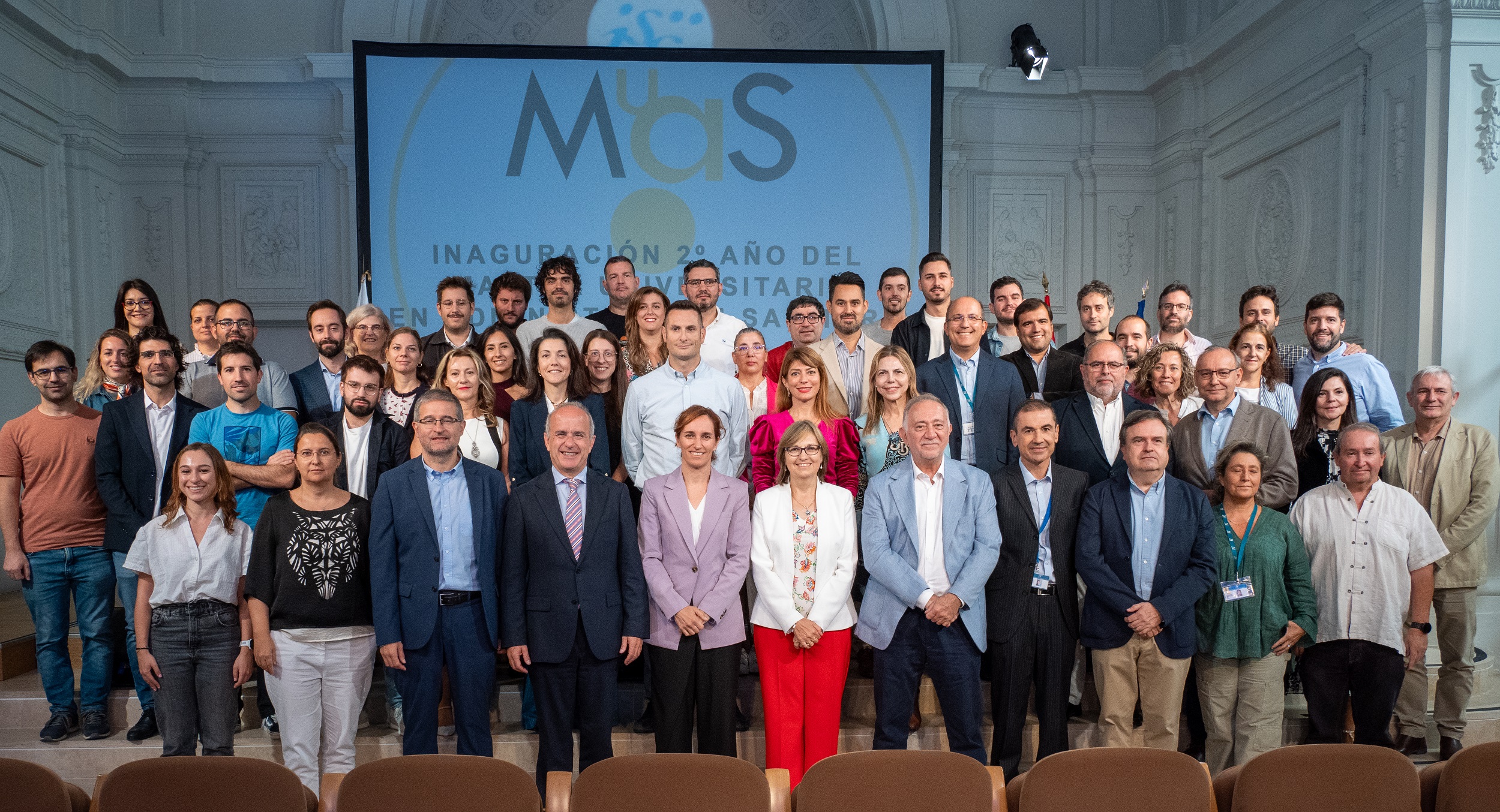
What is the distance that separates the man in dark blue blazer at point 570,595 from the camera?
2.91m

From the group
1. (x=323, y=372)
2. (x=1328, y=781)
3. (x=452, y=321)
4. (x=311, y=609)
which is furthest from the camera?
Result: (x=452, y=321)

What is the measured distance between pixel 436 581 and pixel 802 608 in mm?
1129

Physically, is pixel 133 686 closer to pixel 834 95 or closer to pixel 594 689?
pixel 594 689

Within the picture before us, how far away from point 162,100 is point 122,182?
2.32ft

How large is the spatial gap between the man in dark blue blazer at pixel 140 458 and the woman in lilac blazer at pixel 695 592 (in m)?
1.83

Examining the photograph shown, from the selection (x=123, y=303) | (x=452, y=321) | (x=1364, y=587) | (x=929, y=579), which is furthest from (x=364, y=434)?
(x=1364, y=587)

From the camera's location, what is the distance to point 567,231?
23.5 ft

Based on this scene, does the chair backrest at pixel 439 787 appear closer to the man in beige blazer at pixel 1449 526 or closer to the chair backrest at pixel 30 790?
the chair backrest at pixel 30 790

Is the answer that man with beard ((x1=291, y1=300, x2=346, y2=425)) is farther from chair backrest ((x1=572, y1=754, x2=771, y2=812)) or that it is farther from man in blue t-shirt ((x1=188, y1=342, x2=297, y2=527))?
chair backrest ((x1=572, y1=754, x2=771, y2=812))

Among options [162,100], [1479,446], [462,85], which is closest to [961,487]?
[1479,446]

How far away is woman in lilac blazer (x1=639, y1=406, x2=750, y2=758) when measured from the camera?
2.98 m

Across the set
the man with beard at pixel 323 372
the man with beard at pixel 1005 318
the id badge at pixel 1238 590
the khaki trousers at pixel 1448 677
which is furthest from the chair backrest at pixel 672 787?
the man with beard at pixel 1005 318

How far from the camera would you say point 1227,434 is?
343cm

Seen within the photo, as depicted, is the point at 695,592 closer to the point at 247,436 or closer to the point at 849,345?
the point at 849,345
